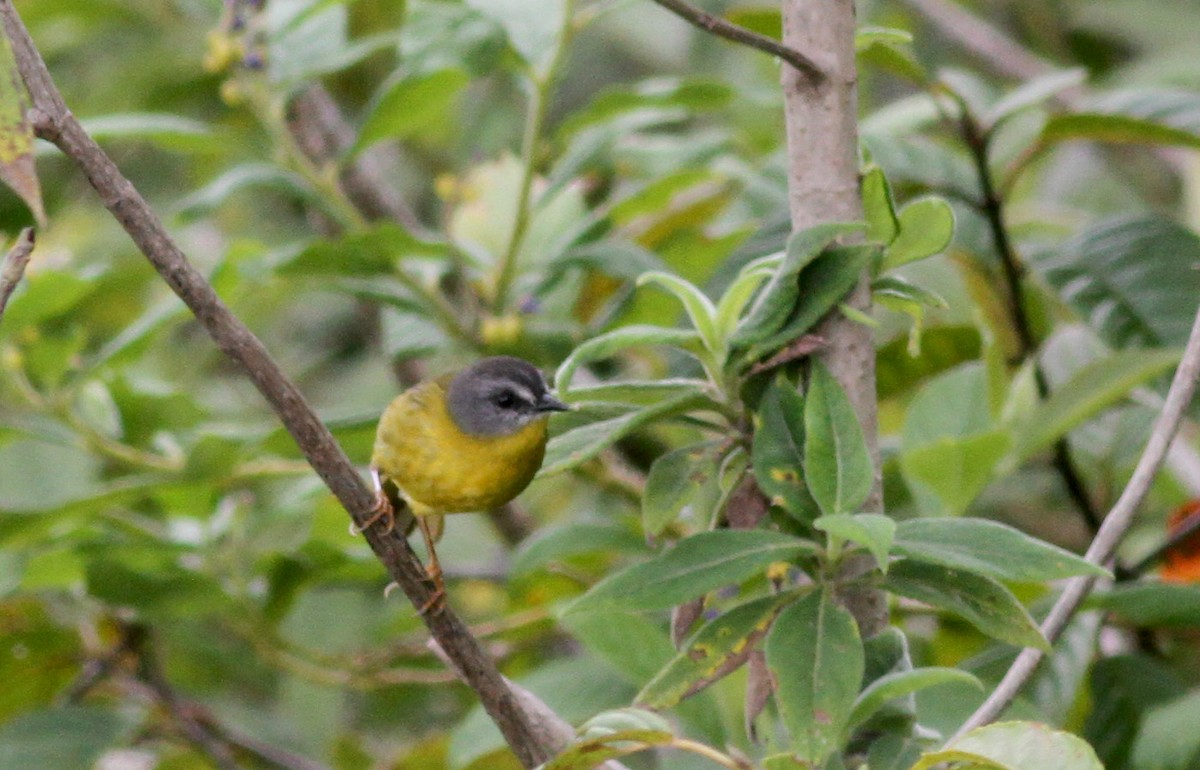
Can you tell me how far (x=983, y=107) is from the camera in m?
2.02

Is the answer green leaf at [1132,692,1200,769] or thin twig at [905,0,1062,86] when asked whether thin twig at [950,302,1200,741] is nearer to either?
green leaf at [1132,692,1200,769]

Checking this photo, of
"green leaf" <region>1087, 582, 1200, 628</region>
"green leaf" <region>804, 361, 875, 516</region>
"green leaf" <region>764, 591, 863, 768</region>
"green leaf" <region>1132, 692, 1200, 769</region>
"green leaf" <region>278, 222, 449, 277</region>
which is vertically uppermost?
"green leaf" <region>278, 222, 449, 277</region>

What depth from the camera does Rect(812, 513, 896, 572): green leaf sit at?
94 centimetres

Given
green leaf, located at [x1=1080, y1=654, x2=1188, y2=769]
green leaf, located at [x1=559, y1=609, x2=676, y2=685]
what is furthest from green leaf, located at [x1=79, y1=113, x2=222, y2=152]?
green leaf, located at [x1=1080, y1=654, x2=1188, y2=769]

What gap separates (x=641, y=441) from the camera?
2.17 m

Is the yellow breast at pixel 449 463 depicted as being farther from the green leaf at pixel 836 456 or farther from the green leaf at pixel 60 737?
the green leaf at pixel 60 737

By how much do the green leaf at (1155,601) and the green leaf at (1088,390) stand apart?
0.18m

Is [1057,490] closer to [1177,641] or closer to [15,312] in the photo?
[1177,641]

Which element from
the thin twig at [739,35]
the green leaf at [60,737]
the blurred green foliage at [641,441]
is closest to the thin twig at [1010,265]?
the blurred green foliage at [641,441]

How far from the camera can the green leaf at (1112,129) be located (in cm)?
180

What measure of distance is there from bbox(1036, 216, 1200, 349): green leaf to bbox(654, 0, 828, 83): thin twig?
0.91 metres

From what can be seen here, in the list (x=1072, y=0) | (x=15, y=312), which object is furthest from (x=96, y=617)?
(x=1072, y=0)

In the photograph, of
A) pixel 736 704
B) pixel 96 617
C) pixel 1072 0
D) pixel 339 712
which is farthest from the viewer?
pixel 1072 0

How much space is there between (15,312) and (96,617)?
81 centimetres
